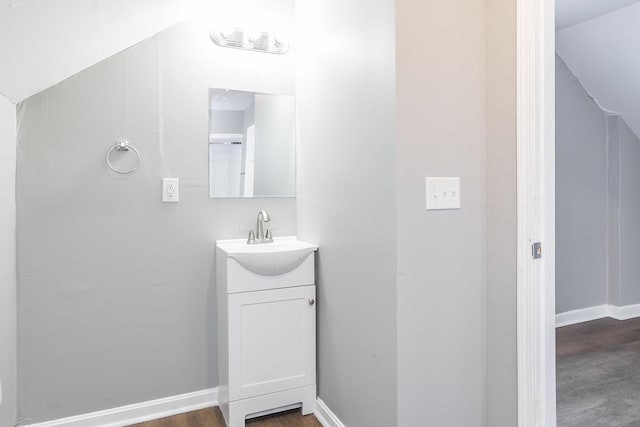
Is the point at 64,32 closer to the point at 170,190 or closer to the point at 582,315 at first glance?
the point at 170,190

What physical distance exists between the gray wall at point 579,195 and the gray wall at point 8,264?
11.6ft

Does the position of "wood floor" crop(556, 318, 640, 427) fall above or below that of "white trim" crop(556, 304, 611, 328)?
below

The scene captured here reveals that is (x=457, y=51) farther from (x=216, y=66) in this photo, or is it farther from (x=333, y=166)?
(x=216, y=66)

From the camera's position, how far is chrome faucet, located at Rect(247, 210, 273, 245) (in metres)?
2.22

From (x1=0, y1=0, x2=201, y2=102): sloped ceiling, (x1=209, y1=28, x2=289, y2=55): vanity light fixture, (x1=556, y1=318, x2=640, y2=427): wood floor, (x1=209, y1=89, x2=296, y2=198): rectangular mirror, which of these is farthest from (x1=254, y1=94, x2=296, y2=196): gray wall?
(x1=556, y1=318, x2=640, y2=427): wood floor

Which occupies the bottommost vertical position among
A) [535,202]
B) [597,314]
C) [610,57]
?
[597,314]

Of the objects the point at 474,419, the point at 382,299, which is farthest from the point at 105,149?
the point at 474,419

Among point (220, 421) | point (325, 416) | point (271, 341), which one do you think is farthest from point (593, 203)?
point (220, 421)

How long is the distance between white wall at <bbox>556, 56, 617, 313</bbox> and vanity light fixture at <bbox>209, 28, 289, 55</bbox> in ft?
7.61

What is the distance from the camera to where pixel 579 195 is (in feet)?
11.0

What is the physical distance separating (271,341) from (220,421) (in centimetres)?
50

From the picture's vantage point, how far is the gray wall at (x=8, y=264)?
1.68m

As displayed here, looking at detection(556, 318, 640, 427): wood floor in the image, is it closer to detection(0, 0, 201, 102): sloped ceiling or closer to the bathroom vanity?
the bathroom vanity

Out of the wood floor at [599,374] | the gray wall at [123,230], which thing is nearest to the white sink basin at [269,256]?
the gray wall at [123,230]
